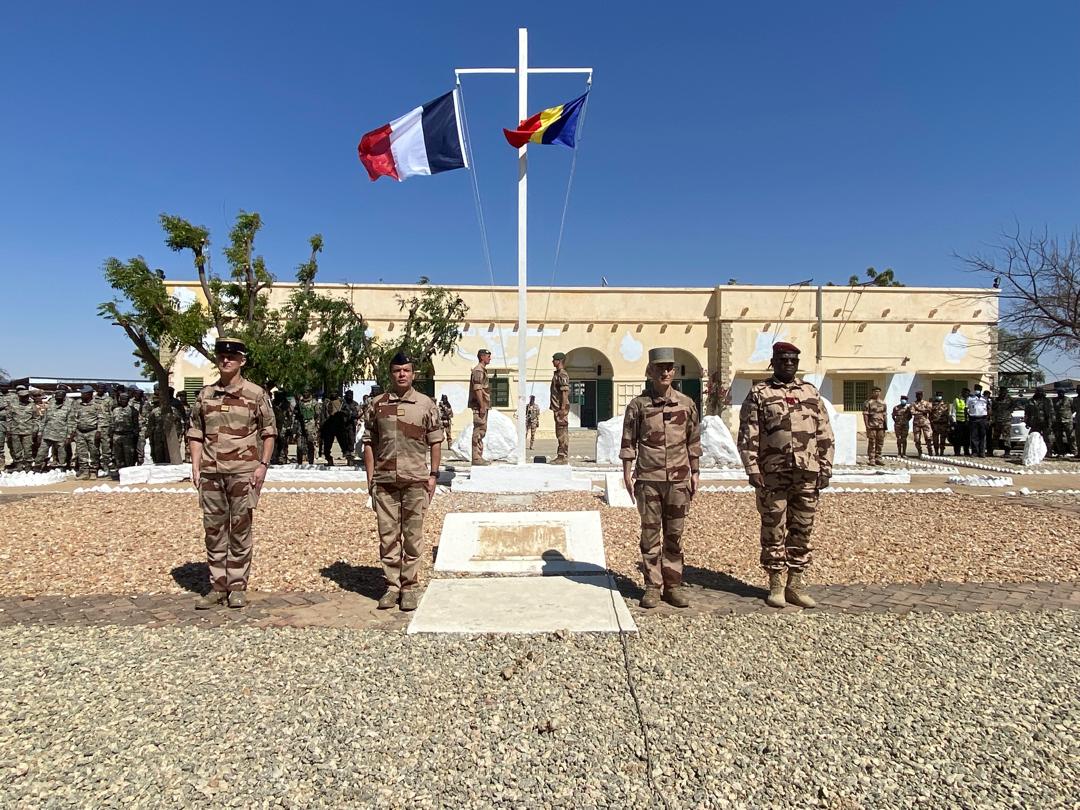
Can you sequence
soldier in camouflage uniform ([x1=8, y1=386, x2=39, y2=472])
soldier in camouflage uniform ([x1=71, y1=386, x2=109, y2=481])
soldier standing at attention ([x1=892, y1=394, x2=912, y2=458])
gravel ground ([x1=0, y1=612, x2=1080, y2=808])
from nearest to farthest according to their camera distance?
gravel ground ([x1=0, y1=612, x2=1080, y2=808]) → soldier in camouflage uniform ([x1=71, y1=386, x2=109, y2=481]) → soldier in camouflage uniform ([x1=8, y1=386, x2=39, y2=472]) → soldier standing at attention ([x1=892, y1=394, x2=912, y2=458])

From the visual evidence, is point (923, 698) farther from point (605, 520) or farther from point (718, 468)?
point (718, 468)

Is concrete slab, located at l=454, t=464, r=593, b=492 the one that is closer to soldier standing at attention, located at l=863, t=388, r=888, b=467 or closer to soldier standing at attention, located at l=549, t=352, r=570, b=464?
soldier standing at attention, located at l=549, t=352, r=570, b=464

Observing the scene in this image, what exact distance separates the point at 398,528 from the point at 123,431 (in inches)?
441

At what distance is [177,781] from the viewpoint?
2664mm

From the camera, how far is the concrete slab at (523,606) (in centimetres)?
438

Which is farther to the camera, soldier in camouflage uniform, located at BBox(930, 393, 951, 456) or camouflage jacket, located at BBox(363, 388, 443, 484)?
soldier in camouflage uniform, located at BBox(930, 393, 951, 456)

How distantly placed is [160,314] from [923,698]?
548 inches

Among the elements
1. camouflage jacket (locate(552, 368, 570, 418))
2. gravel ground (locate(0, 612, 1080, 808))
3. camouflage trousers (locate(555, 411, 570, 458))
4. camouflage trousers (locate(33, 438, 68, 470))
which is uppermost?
camouflage jacket (locate(552, 368, 570, 418))

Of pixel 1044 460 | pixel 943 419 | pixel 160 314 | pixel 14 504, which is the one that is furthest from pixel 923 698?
pixel 943 419

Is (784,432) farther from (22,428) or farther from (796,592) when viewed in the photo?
(22,428)

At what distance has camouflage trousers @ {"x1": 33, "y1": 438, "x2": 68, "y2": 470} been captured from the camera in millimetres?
13727

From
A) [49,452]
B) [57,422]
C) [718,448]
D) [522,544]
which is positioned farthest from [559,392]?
[49,452]

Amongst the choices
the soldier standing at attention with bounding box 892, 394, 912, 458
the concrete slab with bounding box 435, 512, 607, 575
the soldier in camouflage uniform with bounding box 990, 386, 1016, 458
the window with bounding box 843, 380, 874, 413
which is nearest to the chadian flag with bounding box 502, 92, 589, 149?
the concrete slab with bounding box 435, 512, 607, 575

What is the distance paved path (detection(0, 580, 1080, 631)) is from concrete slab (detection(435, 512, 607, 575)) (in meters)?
0.60
